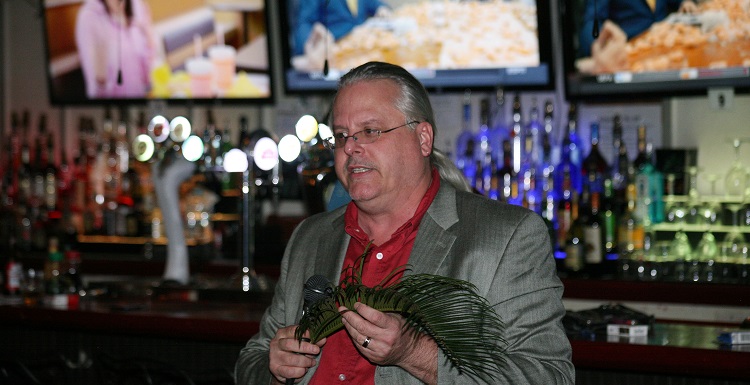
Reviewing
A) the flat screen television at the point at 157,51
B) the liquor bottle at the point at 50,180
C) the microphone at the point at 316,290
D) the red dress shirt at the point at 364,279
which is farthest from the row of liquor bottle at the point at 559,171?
the liquor bottle at the point at 50,180

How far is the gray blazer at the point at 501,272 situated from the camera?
1.88 metres

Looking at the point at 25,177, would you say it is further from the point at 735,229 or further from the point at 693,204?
the point at 735,229

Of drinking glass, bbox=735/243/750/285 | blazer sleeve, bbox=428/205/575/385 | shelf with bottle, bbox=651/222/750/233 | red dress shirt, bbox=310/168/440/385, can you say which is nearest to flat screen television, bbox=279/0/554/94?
shelf with bottle, bbox=651/222/750/233

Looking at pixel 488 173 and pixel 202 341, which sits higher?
pixel 488 173

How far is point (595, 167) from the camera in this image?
4336mm

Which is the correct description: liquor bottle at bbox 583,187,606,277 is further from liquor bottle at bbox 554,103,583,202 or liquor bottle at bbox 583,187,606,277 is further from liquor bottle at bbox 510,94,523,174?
liquor bottle at bbox 510,94,523,174

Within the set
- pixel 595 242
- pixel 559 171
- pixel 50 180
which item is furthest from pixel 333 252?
pixel 50 180

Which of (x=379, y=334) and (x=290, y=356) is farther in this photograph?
(x=290, y=356)

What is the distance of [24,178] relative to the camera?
5785mm

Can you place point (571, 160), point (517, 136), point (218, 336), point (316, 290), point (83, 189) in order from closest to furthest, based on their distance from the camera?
1. point (316, 290)
2. point (218, 336)
3. point (571, 160)
4. point (517, 136)
5. point (83, 189)

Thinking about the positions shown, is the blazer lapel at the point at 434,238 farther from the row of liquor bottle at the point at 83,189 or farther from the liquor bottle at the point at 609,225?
the row of liquor bottle at the point at 83,189

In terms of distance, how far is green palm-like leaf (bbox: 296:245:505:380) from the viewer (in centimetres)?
168

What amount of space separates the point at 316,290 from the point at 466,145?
2829 millimetres

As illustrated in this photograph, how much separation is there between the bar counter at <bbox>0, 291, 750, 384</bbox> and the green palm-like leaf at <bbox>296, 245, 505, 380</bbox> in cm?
91
